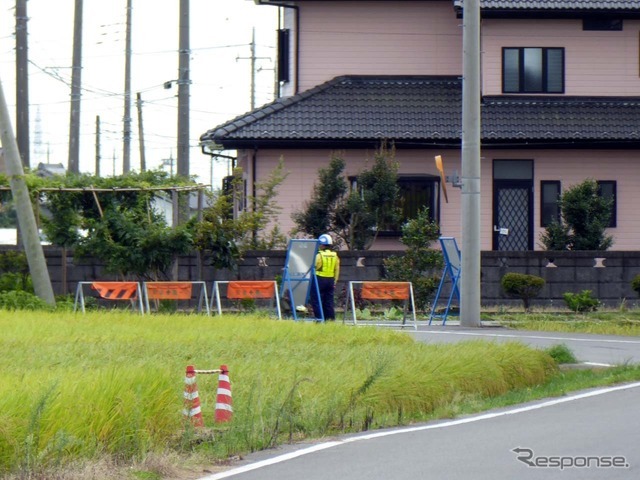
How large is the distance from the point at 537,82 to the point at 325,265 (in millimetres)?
13713

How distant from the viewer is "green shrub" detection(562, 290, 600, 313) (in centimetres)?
2583

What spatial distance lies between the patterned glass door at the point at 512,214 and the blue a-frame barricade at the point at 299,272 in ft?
37.1

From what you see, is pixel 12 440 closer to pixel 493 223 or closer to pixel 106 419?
pixel 106 419

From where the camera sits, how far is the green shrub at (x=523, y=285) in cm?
2653

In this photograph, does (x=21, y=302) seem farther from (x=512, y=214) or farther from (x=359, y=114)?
(x=512, y=214)

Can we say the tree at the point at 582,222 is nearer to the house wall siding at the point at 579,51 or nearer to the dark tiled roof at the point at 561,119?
the dark tiled roof at the point at 561,119

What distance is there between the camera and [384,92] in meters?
34.2

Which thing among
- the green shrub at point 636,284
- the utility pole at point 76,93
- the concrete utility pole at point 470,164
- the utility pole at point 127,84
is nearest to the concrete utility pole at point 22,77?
the utility pole at point 76,93

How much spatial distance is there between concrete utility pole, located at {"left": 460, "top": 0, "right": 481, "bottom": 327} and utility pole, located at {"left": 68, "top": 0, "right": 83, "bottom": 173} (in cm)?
1929

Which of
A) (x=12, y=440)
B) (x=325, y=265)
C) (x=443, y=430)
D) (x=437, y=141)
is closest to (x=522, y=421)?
(x=443, y=430)

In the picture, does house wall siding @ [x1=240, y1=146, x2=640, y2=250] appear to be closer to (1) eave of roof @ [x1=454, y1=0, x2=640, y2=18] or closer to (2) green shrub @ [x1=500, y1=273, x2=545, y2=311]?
(1) eave of roof @ [x1=454, y1=0, x2=640, y2=18]

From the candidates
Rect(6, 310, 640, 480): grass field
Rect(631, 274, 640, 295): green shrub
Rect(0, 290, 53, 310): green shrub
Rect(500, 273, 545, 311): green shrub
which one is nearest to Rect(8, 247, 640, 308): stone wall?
Rect(631, 274, 640, 295): green shrub

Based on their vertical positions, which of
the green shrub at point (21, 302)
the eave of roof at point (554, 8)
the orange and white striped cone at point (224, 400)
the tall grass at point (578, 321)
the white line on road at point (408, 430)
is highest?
the eave of roof at point (554, 8)

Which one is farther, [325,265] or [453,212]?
[453,212]
